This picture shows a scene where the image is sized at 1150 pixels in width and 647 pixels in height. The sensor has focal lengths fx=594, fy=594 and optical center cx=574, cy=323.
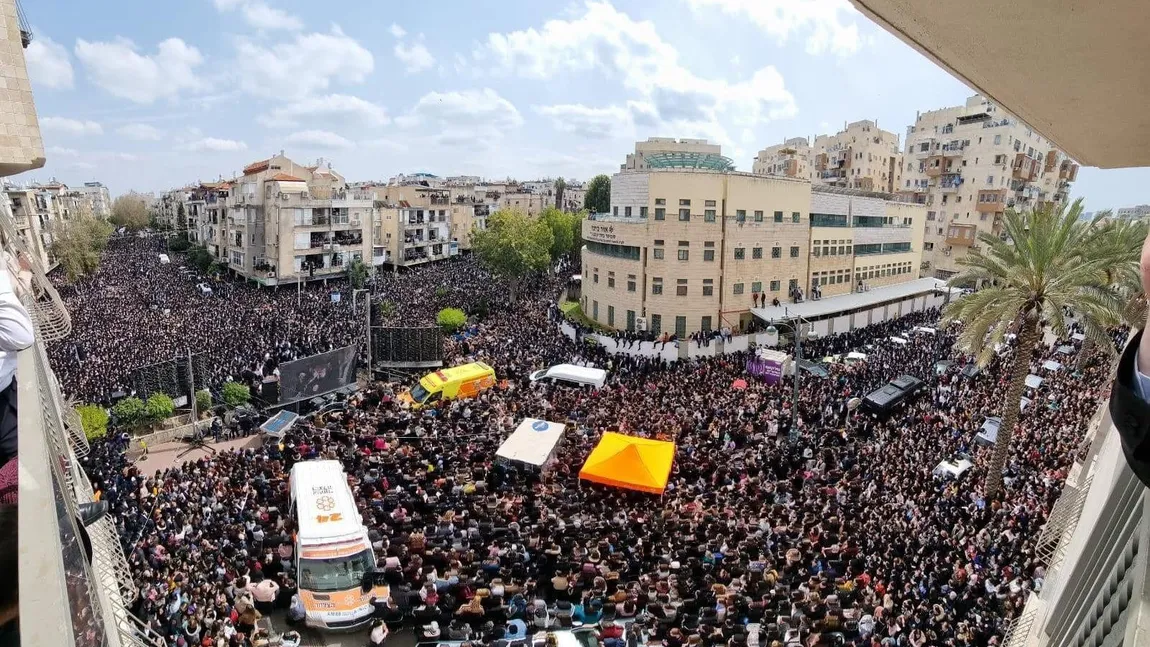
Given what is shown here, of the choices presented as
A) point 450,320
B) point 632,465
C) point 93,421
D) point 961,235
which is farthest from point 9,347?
point 961,235

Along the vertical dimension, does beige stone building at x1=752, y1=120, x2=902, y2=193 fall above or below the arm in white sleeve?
above

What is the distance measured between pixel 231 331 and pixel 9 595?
32.8 meters

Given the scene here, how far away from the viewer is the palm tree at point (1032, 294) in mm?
14422

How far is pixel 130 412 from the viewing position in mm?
20500

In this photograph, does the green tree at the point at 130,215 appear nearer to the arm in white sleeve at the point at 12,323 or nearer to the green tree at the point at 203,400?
the green tree at the point at 203,400

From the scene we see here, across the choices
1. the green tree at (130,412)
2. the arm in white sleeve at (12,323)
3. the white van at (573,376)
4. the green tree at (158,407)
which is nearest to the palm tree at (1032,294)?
the white van at (573,376)

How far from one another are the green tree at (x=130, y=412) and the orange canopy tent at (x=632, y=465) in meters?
15.8

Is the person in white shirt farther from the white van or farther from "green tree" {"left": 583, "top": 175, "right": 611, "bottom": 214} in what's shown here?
"green tree" {"left": 583, "top": 175, "right": 611, "bottom": 214}

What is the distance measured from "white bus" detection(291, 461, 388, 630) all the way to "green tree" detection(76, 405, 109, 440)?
10.3 meters

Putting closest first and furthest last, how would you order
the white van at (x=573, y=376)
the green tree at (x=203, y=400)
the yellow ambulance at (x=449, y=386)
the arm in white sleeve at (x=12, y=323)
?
the arm in white sleeve at (x=12, y=323)
the green tree at (x=203, y=400)
the yellow ambulance at (x=449, y=386)
the white van at (x=573, y=376)

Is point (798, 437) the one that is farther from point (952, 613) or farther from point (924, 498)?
point (952, 613)

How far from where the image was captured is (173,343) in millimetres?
29297

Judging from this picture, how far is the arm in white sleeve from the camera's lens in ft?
9.62

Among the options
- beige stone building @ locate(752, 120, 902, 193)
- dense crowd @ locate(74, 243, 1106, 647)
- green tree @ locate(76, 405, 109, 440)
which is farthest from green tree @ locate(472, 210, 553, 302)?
beige stone building @ locate(752, 120, 902, 193)
